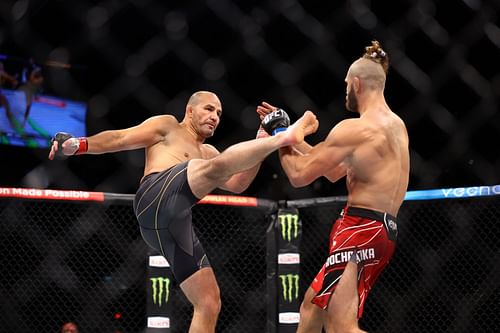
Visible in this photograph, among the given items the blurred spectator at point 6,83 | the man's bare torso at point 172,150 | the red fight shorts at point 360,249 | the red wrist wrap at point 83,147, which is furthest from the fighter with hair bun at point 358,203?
the blurred spectator at point 6,83

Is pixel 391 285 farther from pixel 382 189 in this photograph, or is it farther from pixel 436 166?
pixel 382 189

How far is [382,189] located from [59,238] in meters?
3.32

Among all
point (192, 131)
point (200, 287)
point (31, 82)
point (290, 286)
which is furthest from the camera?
point (31, 82)

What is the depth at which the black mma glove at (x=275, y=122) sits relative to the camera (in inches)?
97.4

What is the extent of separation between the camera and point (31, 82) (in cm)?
592

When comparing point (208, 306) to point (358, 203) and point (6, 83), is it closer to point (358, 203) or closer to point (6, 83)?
point (358, 203)

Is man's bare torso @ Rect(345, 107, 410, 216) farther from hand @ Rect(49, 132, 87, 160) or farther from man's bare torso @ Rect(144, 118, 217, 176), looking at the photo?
hand @ Rect(49, 132, 87, 160)

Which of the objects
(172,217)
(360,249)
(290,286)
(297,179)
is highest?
(297,179)

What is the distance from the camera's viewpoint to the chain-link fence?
4473 millimetres

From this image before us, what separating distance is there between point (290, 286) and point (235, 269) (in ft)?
6.66

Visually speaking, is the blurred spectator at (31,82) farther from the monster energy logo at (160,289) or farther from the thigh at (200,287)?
the thigh at (200,287)

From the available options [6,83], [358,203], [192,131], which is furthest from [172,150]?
[6,83]

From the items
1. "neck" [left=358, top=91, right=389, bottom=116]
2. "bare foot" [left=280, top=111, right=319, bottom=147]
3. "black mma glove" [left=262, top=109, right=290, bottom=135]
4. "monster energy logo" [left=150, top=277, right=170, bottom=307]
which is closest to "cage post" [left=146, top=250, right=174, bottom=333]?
"monster energy logo" [left=150, top=277, right=170, bottom=307]

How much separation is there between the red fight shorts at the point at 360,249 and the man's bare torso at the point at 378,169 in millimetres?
42
